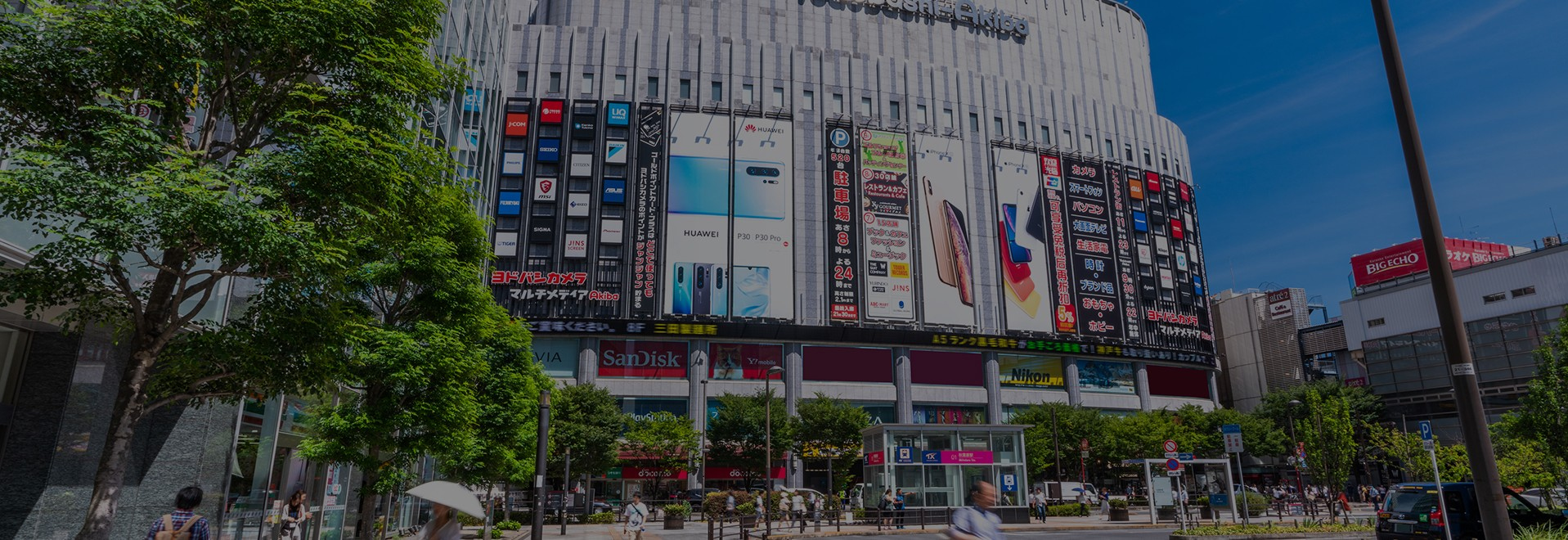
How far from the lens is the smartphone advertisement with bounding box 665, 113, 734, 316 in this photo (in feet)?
185

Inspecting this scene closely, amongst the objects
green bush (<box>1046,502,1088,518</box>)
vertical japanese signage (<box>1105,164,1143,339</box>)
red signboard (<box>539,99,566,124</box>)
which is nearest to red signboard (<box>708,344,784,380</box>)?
red signboard (<box>539,99,566,124</box>)

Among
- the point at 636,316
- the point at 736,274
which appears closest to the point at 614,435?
the point at 636,316

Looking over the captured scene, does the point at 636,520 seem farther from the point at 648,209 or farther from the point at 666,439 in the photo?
the point at 648,209

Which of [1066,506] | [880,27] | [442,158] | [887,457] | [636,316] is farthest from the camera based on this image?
[880,27]

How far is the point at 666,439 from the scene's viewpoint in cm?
4919

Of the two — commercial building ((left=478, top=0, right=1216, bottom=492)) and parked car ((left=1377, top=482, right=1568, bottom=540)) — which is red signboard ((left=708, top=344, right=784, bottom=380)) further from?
parked car ((left=1377, top=482, right=1568, bottom=540))

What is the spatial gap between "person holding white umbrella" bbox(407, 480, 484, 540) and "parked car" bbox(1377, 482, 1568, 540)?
18.9 metres

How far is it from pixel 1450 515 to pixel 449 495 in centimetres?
2031

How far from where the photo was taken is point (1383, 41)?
9086 mm

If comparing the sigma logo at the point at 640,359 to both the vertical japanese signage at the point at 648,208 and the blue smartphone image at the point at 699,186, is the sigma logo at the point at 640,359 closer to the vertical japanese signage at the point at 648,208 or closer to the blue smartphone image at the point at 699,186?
the vertical japanese signage at the point at 648,208

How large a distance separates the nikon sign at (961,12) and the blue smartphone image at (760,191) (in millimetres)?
18733

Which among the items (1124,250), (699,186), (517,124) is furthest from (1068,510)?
(517,124)

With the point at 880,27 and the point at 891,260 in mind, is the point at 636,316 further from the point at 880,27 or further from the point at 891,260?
the point at 880,27

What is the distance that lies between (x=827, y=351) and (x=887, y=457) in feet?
83.4
